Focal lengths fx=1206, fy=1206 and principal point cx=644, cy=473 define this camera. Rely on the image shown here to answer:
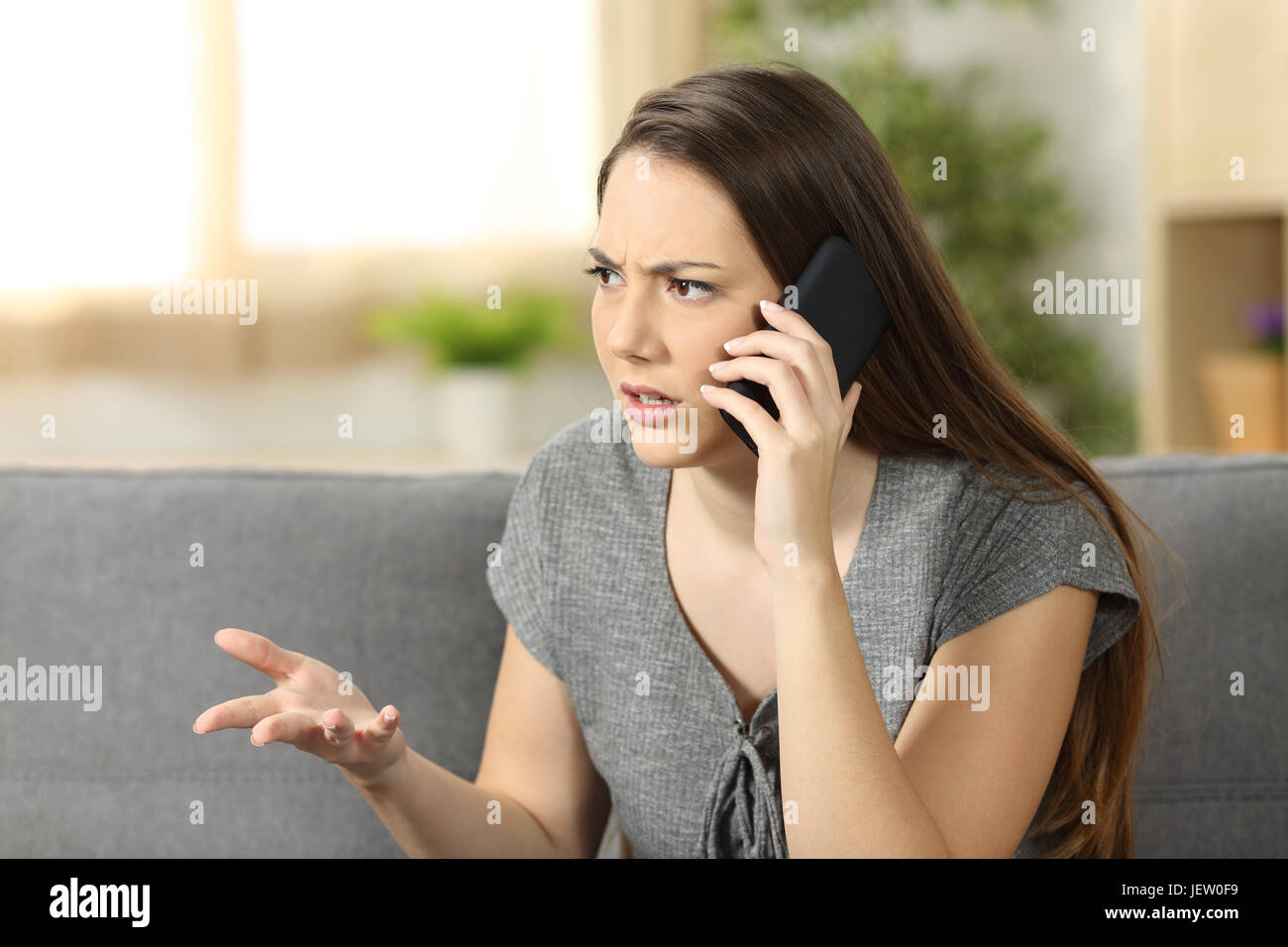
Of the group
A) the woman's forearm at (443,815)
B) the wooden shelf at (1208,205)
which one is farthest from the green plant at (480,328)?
the woman's forearm at (443,815)

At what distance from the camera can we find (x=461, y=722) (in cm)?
109

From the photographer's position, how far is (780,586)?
77 cm

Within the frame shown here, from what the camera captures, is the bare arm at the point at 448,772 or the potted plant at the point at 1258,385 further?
the potted plant at the point at 1258,385

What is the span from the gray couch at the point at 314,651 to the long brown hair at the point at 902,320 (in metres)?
0.10

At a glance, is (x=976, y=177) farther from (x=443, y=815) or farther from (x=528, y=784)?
(x=443, y=815)

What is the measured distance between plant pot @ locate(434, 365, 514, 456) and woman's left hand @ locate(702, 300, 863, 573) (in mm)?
1878

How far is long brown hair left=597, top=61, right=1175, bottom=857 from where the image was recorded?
842mm

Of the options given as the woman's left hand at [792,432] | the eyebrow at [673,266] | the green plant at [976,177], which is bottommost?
the woman's left hand at [792,432]

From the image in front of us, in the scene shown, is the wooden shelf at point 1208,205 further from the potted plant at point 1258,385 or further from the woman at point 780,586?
the woman at point 780,586

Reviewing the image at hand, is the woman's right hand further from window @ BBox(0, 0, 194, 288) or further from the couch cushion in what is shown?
window @ BBox(0, 0, 194, 288)

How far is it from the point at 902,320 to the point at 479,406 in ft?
6.03

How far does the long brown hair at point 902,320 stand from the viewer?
0.84m

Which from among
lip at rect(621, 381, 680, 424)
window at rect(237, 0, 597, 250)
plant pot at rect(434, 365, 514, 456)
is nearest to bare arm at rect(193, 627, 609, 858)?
lip at rect(621, 381, 680, 424)
